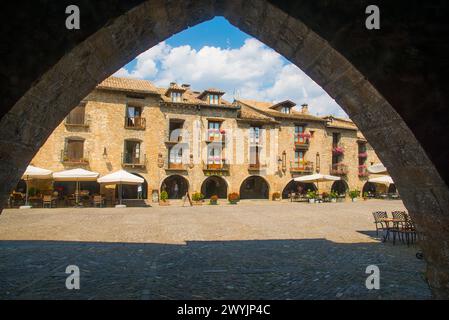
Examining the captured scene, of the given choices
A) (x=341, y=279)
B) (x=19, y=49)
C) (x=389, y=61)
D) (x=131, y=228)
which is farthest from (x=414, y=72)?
(x=131, y=228)

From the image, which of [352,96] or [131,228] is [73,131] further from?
[352,96]

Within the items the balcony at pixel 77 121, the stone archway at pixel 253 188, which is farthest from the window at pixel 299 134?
the balcony at pixel 77 121

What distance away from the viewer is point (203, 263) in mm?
6215

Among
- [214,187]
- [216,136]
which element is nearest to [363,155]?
[214,187]

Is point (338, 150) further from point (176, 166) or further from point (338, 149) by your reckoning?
point (176, 166)

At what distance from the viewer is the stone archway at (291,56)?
2.17 metres

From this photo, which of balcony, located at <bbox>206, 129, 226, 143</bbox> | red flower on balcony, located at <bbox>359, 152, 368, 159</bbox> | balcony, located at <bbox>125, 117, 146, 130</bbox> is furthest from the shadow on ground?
red flower on balcony, located at <bbox>359, 152, 368, 159</bbox>

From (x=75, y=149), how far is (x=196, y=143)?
10063 millimetres

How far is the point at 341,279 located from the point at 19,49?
17.9ft

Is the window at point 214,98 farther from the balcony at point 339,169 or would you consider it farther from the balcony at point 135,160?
the balcony at point 339,169

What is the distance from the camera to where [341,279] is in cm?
511

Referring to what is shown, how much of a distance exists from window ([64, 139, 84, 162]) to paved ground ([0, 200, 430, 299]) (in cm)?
1343

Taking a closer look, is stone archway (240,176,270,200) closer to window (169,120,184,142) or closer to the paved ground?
window (169,120,184,142)

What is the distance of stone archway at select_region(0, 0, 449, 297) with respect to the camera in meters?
2.17
